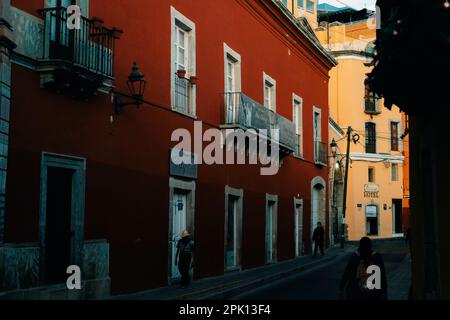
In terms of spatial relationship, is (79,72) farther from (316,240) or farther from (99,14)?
(316,240)

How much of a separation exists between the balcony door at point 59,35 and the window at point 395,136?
39.0 metres

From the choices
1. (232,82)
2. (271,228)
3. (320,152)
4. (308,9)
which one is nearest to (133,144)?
(232,82)

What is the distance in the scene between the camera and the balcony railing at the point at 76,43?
422 inches

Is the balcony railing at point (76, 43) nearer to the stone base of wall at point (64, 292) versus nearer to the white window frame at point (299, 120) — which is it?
the stone base of wall at point (64, 292)

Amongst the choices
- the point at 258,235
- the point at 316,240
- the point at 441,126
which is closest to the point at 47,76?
the point at 441,126

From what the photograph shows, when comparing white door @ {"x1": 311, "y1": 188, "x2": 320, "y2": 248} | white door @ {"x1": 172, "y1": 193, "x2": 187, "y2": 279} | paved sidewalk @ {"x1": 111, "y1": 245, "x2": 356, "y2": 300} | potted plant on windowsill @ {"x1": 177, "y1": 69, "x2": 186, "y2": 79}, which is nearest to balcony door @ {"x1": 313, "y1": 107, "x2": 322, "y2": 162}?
white door @ {"x1": 311, "y1": 188, "x2": 320, "y2": 248}

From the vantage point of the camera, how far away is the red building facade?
408 inches

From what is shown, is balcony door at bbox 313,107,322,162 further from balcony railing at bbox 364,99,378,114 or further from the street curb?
balcony railing at bbox 364,99,378,114

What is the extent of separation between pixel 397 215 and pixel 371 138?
6379 mm

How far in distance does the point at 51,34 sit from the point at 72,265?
3.92 meters

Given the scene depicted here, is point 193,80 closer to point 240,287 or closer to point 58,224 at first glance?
point 240,287

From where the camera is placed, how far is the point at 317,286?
53.6 ft

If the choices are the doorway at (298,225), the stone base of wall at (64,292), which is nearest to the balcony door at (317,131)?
the doorway at (298,225)

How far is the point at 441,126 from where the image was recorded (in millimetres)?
8375
